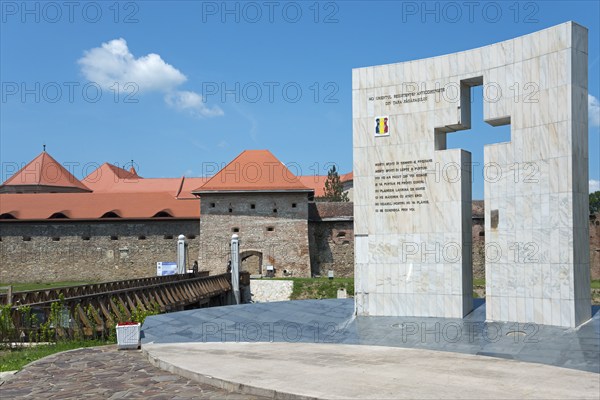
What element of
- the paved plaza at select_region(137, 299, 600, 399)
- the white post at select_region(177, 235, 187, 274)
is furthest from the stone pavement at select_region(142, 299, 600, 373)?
the white post at select_region(177, 235, 187, 274)

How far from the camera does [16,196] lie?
40.2m

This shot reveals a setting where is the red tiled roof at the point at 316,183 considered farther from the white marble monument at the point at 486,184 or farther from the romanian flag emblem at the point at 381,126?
the white marble monument at the point at 486,184

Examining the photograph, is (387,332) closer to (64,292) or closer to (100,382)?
(100,382)

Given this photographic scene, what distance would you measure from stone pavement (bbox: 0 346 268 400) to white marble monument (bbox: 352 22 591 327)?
6420 millimetres

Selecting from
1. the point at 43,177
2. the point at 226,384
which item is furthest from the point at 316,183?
the point at 226,384

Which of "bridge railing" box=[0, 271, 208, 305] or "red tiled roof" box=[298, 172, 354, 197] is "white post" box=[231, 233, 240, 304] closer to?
"bridge railing" box=[0, 271, 208, 305]

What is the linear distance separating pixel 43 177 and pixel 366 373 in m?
45.0

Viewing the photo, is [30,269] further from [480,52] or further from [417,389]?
[417,389]

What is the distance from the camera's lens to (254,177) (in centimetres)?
3578

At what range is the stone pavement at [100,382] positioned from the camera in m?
7.33

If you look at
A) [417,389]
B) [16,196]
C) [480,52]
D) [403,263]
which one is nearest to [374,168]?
[403,263]

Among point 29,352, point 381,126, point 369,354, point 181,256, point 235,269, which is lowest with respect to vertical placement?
point 29,352

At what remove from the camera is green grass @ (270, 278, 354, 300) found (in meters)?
27.6

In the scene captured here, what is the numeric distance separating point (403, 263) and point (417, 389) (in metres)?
7.10
